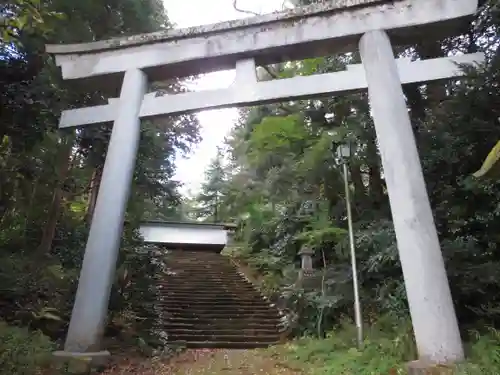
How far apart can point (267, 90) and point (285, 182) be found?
239 inches

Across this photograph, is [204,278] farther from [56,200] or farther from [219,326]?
[56,200]

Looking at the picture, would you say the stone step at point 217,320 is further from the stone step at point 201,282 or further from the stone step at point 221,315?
the stone step at point 201,282

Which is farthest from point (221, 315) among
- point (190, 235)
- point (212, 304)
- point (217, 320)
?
point (190, 235)

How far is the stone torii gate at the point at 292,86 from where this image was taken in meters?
4.79

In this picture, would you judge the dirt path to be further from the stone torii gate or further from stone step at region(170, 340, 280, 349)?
the stone torii gate

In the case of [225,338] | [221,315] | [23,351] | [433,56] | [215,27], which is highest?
[433,56]

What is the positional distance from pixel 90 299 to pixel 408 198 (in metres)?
4.36

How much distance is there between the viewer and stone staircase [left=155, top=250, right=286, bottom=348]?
8133 millimetres

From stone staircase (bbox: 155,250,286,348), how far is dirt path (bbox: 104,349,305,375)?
2.79 feet

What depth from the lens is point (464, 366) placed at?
4.04 meters

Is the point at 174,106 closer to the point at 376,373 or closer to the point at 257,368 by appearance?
the point at 257,368

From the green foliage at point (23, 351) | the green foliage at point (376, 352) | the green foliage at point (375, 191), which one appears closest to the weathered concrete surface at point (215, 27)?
the green foliage at point (375, 191)

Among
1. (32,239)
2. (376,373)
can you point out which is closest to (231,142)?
(32,239)

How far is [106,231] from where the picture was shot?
583cm
